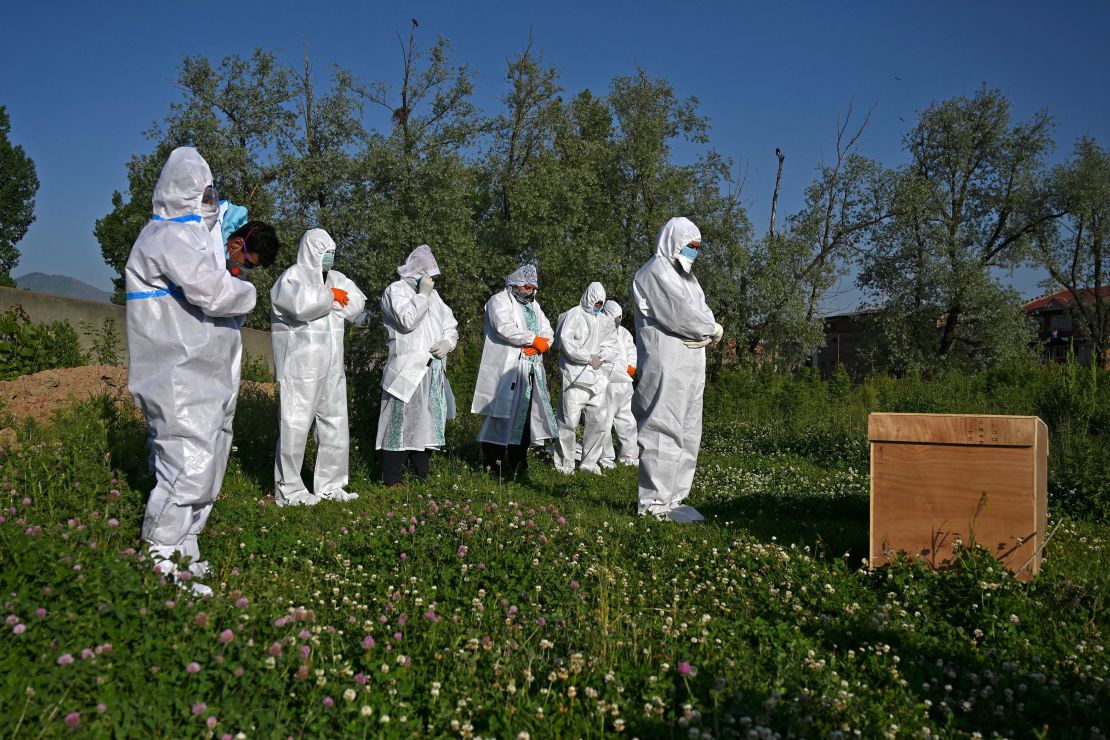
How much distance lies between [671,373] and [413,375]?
2774 mm

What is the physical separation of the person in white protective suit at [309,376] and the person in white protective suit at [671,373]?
9.18 feet

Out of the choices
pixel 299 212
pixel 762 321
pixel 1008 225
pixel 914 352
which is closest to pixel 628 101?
pixel 762 321

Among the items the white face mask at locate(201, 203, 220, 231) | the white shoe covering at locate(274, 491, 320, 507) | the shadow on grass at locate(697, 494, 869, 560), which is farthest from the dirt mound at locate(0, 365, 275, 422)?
the shadow on grass at locate(697, 494, 869, 560)

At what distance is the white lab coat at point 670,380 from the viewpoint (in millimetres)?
7102

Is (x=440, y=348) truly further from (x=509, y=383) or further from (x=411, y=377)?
(x=509, y=383)

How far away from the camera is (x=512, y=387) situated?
979cm

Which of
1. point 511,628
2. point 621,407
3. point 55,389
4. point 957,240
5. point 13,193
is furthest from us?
point 13,193

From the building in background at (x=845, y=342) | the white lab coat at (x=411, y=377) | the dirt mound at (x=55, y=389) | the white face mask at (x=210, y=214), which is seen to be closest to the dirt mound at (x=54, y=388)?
the dirt mound at (x=55, y=389)

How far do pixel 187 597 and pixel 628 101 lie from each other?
972 inches

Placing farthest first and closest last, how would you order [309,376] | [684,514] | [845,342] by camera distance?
[845,342], [309,376], [684,514]

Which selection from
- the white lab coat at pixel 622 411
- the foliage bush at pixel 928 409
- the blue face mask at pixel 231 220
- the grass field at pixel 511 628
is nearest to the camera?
the grass field at pixel 511 628

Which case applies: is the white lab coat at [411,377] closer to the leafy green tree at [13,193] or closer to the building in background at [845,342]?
the building in background at [845,342]

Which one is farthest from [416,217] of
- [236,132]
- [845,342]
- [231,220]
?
[845,342]

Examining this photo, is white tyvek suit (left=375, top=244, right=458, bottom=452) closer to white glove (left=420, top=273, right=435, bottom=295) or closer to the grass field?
white glove (left=420, top=273, right=435, bottom=295)
